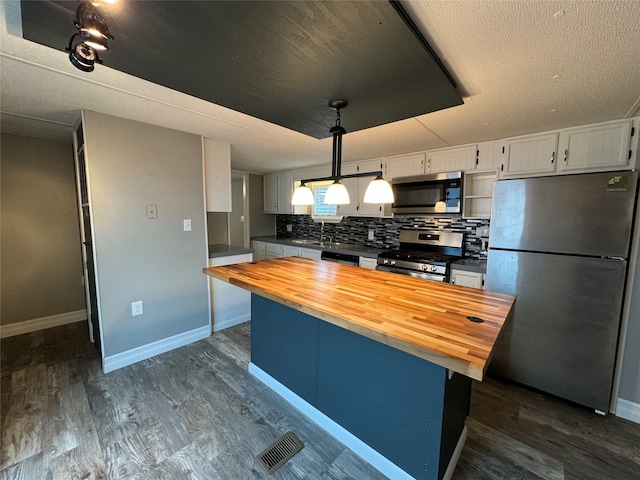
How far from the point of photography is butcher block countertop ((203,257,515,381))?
0.95 metres

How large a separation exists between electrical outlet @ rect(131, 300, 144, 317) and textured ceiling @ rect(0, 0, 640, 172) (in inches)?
64.1

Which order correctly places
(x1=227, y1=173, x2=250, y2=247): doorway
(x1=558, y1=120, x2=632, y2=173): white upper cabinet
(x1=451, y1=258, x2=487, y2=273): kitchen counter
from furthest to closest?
(x1=227, y1=173, x2=250, y2=247): doorway → (x1=451, y1=258, x2=487, y2=273): kitchen counter → (x1=558, y1=120, x2=632, y2=173): white upper cabinet

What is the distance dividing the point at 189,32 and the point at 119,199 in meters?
1.80

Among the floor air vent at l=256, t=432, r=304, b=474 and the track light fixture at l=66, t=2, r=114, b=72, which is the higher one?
the track light fixture at l=66, t=2, r=114, b=72

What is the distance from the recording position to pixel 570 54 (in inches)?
47.2

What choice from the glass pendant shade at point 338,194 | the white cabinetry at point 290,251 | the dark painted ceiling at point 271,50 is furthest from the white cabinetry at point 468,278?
the white cabinetry at point 290,251

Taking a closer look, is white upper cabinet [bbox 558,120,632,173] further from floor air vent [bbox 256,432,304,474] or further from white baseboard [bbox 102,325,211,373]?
white baseboard [bbox 102,325,211,373]

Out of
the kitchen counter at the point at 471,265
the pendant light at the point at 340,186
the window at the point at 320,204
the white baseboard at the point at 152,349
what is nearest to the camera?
the pendant light at the point at 340,186

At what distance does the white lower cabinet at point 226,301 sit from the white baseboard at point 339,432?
1127mm

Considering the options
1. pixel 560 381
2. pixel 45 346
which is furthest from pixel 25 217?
pixel 560 381

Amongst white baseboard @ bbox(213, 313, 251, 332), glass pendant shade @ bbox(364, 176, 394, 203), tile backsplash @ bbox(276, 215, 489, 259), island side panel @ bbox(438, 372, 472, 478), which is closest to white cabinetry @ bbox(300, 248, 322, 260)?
tile backsplash @ bbox(276, 215, 489, 259)

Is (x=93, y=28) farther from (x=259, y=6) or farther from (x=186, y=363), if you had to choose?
(x=186, y=363)

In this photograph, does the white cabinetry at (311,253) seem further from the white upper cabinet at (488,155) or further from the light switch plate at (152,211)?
the white upper cabinet at (488,155)

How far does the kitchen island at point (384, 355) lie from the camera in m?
1.08
